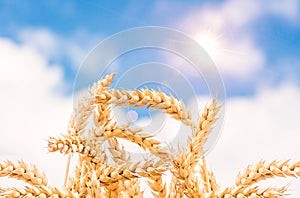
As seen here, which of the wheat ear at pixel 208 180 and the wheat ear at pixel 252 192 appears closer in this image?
the wheat ear at pixel 252 192

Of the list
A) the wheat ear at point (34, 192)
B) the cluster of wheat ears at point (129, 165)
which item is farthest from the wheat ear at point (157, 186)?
the wheat ear at point (34, 192)

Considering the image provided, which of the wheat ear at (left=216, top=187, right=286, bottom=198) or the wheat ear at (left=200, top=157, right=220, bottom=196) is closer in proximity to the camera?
the wheat ear at (left=216, top=187, right=286, bottom=198)

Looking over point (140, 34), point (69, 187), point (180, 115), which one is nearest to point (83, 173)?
point (69, 187)

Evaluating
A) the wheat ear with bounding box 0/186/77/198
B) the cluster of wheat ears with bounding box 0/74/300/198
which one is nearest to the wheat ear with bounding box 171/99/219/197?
the cluster of wheat ears with bounding box 0/74/300/198

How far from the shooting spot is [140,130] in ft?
3.49

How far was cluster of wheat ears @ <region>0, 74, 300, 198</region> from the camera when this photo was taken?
3.26 ft

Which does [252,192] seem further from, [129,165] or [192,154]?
[129,165]

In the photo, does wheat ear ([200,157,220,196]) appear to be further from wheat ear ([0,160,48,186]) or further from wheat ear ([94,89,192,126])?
wheat ear ([0,160,48,186])

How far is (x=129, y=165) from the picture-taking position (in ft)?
3.34

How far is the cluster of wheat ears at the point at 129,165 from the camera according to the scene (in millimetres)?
993

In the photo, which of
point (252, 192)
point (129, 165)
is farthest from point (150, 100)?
point (252, 192)

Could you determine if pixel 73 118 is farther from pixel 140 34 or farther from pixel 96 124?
pixel 140 34

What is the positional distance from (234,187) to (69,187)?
366 millimetres

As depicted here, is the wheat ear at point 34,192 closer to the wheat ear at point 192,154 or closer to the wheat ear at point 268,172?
the wheat ear at point 192,154
